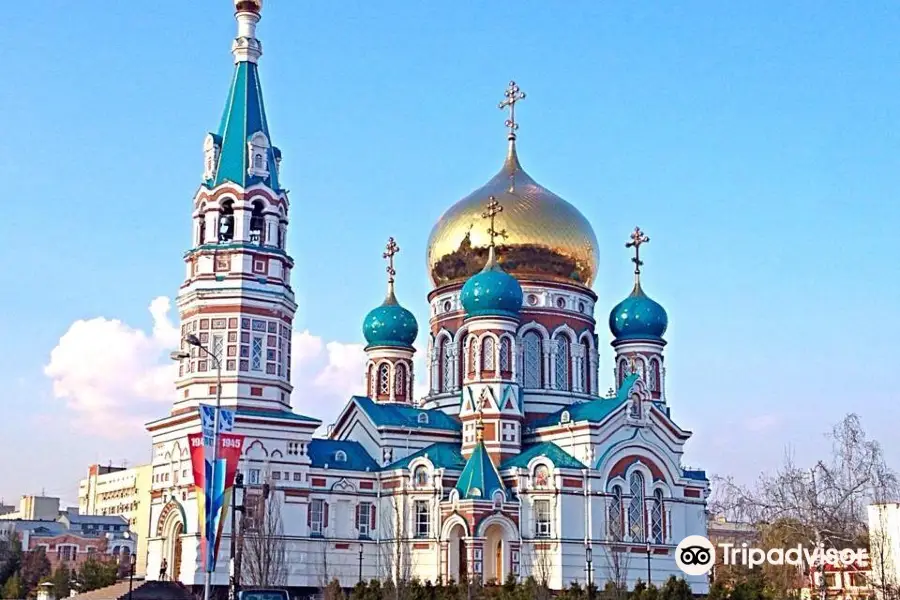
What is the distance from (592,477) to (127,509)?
62495 millimetres

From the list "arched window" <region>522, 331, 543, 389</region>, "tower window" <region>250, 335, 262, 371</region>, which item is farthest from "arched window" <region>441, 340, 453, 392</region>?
"tower window" <region>250, 335, 262, 371</region>

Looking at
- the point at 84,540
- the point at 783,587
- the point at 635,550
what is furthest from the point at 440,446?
the point at 84,540

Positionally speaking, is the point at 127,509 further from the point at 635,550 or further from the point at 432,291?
the point at 635,550

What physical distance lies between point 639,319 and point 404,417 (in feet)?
31.6

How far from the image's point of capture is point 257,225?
1577 inches

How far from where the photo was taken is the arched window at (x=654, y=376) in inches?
1797

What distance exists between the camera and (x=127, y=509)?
94375 mm

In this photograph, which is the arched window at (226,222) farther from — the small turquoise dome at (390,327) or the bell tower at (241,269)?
the small turquoise dome at (390,327)

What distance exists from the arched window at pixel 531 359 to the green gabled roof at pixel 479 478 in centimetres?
520

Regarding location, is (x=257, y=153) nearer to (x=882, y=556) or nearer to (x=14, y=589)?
(x=882, y=556)

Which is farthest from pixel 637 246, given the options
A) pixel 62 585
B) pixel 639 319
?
pixel 62 585

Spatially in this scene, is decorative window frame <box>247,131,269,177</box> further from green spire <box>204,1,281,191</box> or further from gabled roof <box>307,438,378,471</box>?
gabled roof <box>307,438,378,471</box>

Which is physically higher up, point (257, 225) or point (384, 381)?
point (257, 225)

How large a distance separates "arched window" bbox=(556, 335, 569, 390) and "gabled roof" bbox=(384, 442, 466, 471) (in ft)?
16.9
